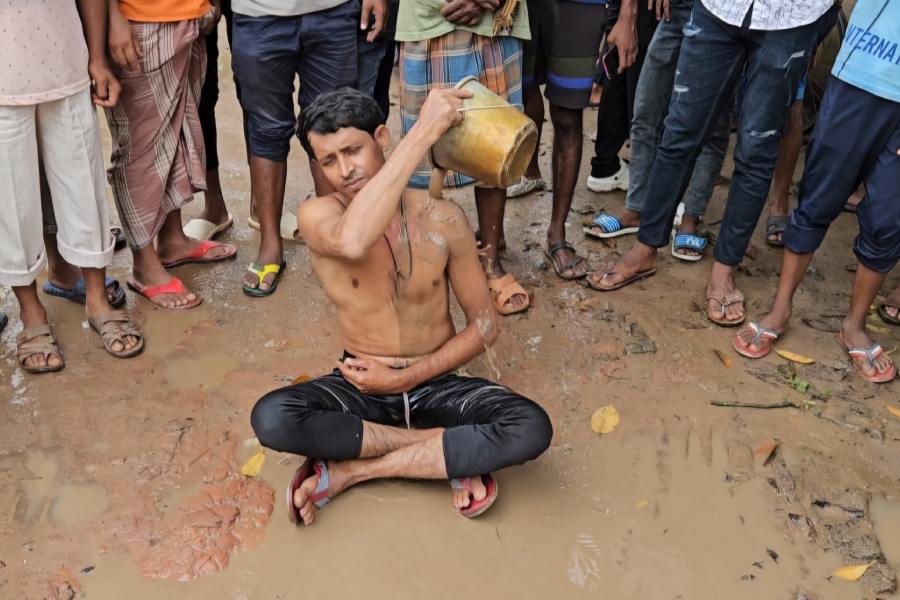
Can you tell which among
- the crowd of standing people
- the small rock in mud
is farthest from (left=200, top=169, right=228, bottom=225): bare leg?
the small rock in mud

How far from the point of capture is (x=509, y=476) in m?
2.50

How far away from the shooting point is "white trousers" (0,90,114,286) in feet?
8.97

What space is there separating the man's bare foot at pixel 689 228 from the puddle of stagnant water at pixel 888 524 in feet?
4.86

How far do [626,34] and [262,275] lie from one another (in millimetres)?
1785

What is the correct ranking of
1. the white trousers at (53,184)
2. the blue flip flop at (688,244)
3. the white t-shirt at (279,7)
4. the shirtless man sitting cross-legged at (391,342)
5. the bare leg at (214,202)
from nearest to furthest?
the shirtless man sitting cross-legged at (391,342) → the white trousers at (53,184) → the white t-shirt at (279,7) → the blue flip flop at (688,244) → the bare leg at (214,202)

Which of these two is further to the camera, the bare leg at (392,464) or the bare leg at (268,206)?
the bare leg at (268,206)

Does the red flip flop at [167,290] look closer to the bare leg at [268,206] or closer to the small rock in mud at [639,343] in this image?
the bare leg at [268,206]

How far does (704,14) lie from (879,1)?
58 cm

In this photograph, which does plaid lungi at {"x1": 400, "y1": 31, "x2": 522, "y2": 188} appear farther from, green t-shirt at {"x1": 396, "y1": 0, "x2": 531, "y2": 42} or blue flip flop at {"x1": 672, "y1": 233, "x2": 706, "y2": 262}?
blue flip flop at {"x1": 672, "y1": 233, "x2": 706, "y2": 262}

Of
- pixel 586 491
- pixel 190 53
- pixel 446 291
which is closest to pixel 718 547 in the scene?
pixel 586 491

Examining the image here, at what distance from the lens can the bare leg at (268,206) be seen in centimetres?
345

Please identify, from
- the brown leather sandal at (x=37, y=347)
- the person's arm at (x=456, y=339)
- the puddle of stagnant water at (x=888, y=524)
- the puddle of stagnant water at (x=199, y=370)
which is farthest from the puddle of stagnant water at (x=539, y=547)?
the brown leather sandal at (x=37, y=347)

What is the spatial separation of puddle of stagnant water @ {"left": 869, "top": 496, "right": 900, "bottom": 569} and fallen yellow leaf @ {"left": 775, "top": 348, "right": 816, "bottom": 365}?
27.4 inches

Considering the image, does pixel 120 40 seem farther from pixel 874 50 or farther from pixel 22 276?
pixel 874 50
